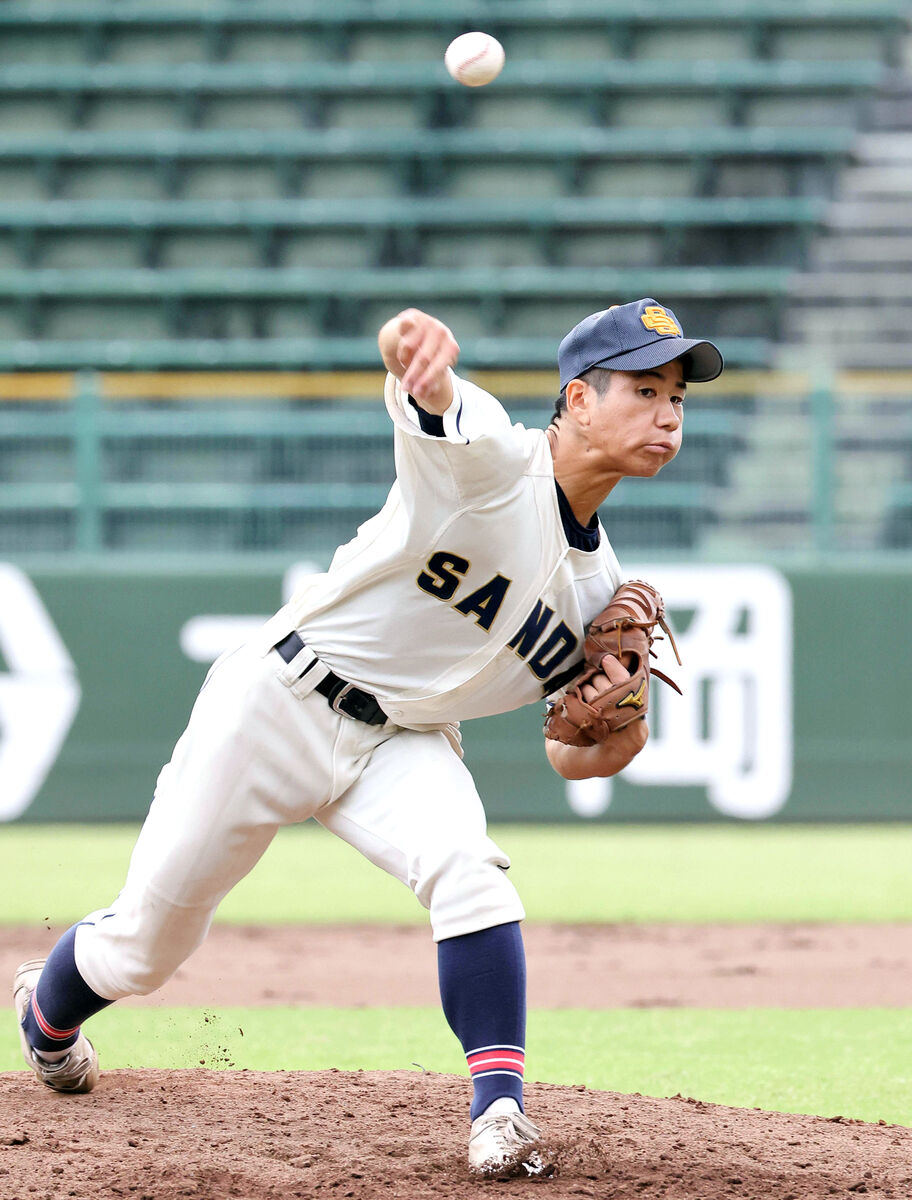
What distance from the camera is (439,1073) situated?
375 centimetres

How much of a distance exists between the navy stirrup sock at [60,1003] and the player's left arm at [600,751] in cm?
107

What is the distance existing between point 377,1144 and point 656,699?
5368mm

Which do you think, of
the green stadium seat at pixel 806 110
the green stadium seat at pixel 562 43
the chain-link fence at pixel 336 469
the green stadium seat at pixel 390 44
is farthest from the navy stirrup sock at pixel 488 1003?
the green stadium seat at pixel 562 43

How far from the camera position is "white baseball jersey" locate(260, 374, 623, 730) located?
2.81m

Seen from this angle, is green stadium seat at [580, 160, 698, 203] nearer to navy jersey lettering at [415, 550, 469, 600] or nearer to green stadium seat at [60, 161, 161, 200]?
green stadium seat at [60, 161, 161, 200]

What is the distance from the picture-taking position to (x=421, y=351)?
262 cm

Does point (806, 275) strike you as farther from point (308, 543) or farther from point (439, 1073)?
point (439, 1073)

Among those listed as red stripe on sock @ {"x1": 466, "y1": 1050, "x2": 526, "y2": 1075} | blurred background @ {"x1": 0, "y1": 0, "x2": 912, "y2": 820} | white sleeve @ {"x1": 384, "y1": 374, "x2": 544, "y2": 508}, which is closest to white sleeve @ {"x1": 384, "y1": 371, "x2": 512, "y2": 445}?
white sleeve @ {"x1": 384, "y1": 374, "x2": 544, "y2": 508}

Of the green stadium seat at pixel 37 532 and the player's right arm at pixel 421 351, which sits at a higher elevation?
the player's right arm at pixel 421 351

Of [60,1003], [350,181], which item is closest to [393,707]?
[60,1003]

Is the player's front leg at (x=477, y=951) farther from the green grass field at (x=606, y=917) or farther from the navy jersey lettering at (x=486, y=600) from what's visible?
the green grass field at (x=606, y=917)

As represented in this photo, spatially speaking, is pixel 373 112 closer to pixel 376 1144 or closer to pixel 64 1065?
pixel 64 1065

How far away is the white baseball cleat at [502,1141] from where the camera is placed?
2.76 meters

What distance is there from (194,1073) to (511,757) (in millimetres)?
4836
